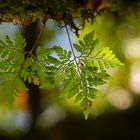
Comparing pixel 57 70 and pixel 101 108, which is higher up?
pixel 57 70

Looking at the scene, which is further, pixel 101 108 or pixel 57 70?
pixel 101 108

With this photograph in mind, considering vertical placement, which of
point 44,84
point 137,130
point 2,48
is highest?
point 2,48

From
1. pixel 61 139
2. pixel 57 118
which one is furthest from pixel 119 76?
pixel 61 139

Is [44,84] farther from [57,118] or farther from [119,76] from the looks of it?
[119,76]

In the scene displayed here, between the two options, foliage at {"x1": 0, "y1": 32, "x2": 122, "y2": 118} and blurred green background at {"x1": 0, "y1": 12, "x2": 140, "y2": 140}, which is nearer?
foliage at {"x1": 0, "y1": 32, "x2": 122, "y2": 118}

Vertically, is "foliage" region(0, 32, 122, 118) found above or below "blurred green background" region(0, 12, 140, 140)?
above
